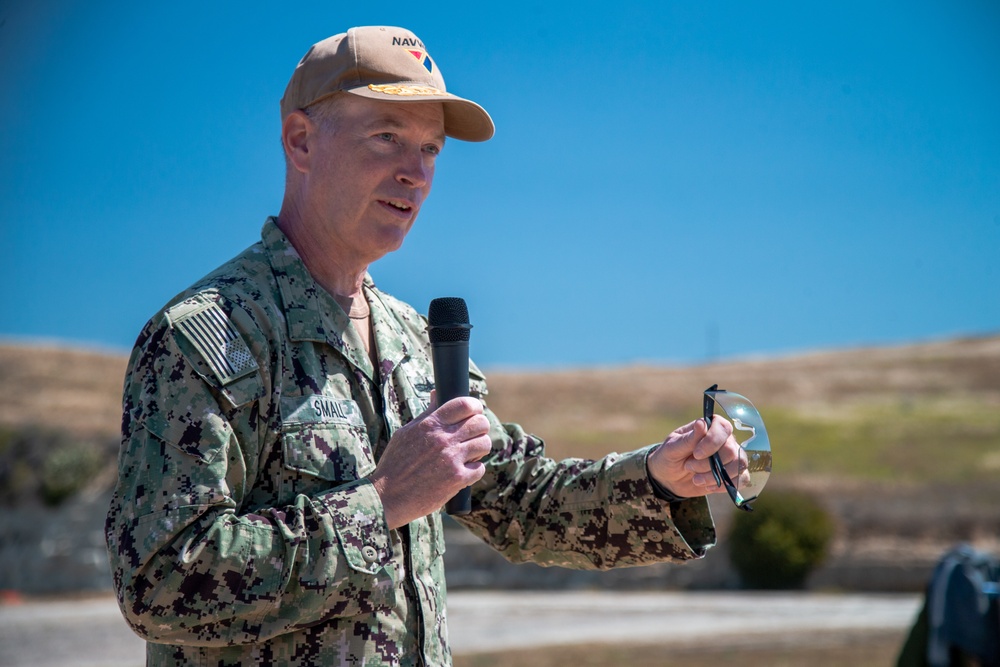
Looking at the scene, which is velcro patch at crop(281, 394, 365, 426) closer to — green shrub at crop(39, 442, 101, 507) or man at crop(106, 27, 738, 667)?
man at crop(106, 27, 738, 667)

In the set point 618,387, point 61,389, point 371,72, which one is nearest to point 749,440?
point 371,72

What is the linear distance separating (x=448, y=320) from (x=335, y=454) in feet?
1.42

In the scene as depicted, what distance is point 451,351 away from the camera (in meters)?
2.61

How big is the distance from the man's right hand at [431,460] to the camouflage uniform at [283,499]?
0.05 meters

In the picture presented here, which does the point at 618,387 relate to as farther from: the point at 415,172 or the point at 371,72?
the point at 371,72

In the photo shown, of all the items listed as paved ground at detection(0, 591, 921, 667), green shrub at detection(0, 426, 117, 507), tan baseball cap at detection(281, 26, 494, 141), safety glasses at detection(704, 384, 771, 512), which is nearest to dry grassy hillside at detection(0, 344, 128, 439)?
green shrub at detection(0, 426, 117, 507)

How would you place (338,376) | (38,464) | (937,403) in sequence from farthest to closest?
(937,403) < (38,464) < (338,376)

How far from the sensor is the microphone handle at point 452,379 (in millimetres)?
2564

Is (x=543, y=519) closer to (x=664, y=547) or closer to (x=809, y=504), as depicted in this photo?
(x=664, y=547)

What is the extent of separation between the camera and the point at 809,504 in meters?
22.9

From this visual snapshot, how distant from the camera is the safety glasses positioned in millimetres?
2732

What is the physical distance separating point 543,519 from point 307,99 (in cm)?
132

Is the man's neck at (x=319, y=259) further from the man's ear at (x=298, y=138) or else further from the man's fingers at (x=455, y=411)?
the man's fingers at (x=455, y=411)

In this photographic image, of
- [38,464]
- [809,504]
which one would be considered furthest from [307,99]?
[38,464]
